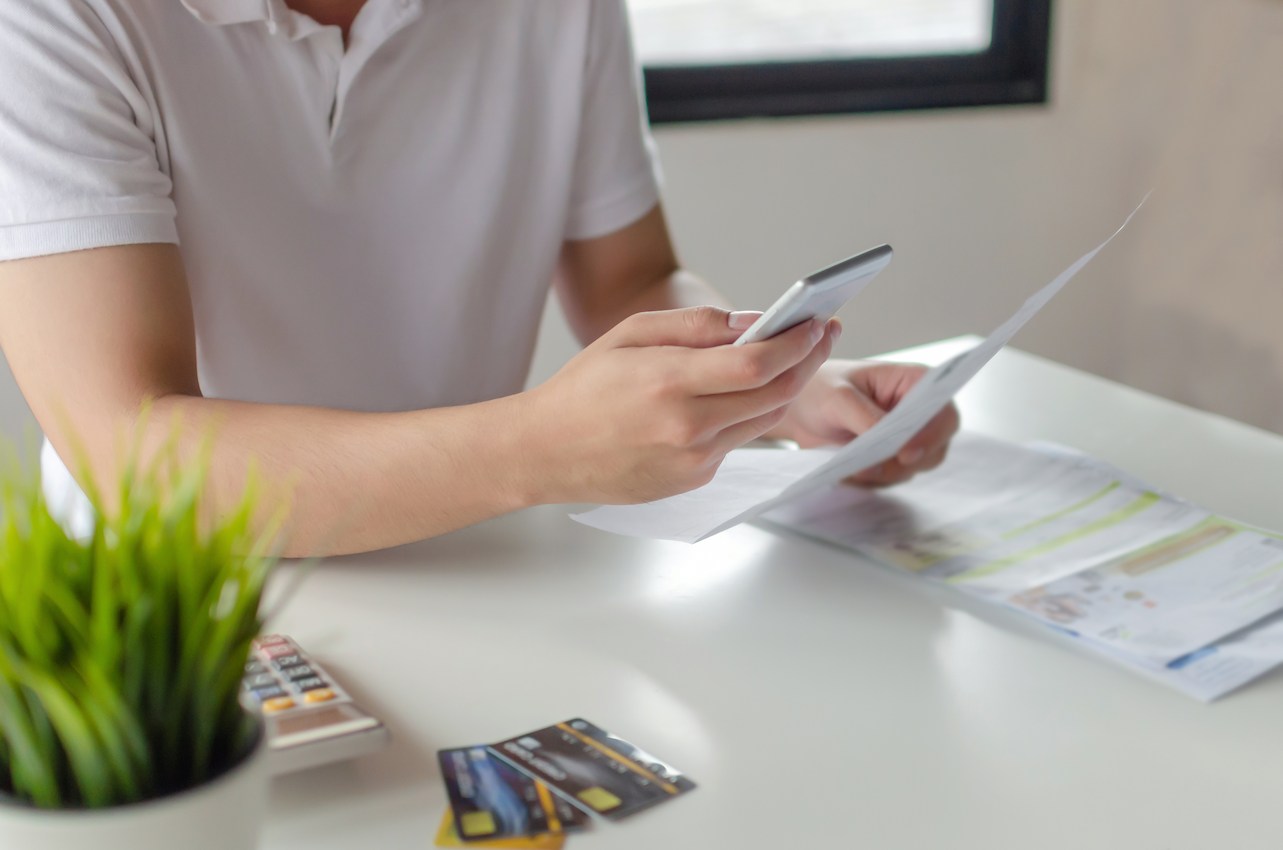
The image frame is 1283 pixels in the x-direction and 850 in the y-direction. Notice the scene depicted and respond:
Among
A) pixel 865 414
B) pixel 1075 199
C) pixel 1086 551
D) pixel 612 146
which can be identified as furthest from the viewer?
pixel 1075 199

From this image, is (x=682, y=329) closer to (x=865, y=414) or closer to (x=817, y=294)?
(x=817, y=294)

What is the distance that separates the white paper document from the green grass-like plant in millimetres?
547

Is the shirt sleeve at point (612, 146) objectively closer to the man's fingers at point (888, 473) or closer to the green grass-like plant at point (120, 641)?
the man's fingers at point (888, 473)

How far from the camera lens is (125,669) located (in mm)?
431

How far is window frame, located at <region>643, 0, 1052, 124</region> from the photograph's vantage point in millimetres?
2449

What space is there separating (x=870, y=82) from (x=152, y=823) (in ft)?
7.80

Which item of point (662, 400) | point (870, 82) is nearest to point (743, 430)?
point (662, 400)

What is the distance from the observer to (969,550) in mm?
938

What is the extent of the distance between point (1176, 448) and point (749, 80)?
1.53 m

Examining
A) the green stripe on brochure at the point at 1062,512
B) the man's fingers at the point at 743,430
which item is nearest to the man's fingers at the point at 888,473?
the green stripe on brochure at the point at 1062,512

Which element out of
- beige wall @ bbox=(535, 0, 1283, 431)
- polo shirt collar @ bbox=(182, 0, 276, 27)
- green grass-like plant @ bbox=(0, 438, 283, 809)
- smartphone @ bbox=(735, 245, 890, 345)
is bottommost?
beige wall @ bbox=(535, 0, 1283, 431)

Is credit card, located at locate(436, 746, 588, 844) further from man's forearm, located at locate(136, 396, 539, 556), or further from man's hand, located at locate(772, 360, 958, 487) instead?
man's hand, located at locate(772, 360, 958, 487)

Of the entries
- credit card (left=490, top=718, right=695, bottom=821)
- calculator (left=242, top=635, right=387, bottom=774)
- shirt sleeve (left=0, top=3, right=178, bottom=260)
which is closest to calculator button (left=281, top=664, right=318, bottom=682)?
calculator (left=242, top=635, right=387, bottom=774)

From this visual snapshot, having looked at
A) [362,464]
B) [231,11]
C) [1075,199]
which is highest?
[231,11]
